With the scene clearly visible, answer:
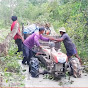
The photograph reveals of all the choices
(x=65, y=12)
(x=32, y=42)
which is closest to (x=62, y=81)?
(x=32, y=42)

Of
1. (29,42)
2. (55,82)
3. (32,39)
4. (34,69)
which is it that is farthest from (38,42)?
(55,82)

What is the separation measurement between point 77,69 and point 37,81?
5.29ft

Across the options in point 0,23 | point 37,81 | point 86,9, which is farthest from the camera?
point 0,23

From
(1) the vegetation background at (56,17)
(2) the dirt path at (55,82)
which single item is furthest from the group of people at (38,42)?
(2) the dirt path at (55,82)

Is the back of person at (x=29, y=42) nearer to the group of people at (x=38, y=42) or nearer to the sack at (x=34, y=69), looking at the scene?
the group of people at (x=38, y=42)

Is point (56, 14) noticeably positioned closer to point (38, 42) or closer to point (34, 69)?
point (38, 42)

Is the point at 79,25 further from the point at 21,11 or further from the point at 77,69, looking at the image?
the point at 21,11

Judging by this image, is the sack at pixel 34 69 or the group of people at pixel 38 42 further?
the group of people at pixel 38 42

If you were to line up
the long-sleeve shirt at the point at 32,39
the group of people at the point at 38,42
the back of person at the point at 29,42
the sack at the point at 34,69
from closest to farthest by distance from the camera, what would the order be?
the sack at the point at 34,69
the group of people at the point at 38,42
the long-sleeve shirt at the point at 32,39
the back of person at the point at 29,42

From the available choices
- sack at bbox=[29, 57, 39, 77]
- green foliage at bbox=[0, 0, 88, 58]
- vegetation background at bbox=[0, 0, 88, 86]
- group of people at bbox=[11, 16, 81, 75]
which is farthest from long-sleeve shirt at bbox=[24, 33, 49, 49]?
green foliage at bbox=[0, 0, 88, 58]

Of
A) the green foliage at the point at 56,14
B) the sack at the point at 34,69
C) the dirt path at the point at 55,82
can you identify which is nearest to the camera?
the dirt path at the point at 55,82

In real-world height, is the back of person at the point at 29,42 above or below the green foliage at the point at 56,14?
below

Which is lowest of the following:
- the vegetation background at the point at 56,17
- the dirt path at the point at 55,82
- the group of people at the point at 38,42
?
the dirt path at the point at 55,82

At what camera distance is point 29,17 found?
22203 millimetres
